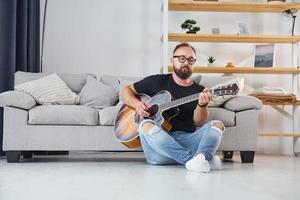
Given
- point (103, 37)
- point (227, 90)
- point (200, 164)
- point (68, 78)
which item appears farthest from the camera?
point (103, 37)

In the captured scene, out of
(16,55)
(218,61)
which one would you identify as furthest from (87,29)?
(218,61)

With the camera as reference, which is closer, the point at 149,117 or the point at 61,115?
the point at 149,117

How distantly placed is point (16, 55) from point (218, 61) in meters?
2.11

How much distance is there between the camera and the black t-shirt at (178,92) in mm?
2920

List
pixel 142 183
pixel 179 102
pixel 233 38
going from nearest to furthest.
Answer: pixel 142 183 < pixel 179 102 < pixel 233 38

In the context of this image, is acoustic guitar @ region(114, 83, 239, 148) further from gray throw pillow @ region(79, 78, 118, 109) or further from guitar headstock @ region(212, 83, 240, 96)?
gray throw pillow @ region(79, 78, 118, 109)

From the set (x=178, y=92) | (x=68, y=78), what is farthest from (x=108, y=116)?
(x=68, y=78)

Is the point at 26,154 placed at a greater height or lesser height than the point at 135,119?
lesser

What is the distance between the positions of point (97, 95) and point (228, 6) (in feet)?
5.55

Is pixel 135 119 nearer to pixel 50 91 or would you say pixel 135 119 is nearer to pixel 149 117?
pixel 149 117

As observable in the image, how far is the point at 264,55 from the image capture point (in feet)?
15.0

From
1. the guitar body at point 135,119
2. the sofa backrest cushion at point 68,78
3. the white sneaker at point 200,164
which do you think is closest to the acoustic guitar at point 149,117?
the guitar body at point 135,119

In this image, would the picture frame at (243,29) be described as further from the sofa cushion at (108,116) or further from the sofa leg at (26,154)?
the sofa leg at (26,154)

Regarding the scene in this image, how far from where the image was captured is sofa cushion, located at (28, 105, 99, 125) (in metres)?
3.17
